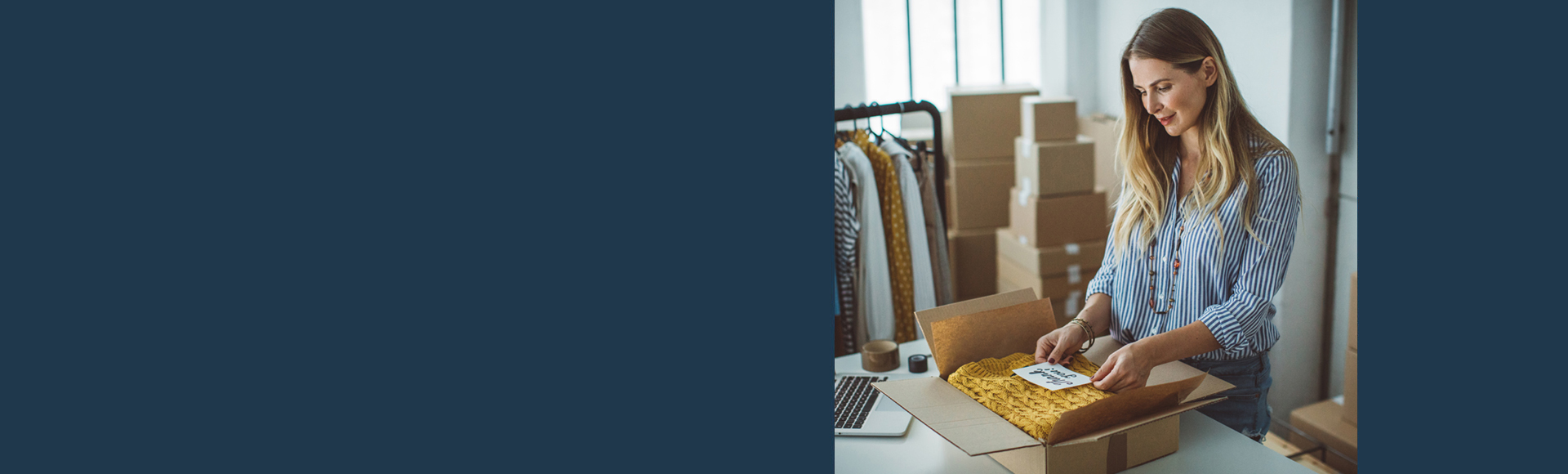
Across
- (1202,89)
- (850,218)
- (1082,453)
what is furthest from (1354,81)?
(1082,453)

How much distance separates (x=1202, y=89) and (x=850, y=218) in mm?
1318

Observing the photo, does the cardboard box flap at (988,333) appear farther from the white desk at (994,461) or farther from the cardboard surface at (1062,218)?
the cardboard surface at (1062,218)

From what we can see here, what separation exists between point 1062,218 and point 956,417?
214 cm

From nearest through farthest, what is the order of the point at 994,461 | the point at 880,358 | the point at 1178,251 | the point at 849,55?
the point at 994,461, the point at 1178,251, the point at 880,358, the point at 849,55

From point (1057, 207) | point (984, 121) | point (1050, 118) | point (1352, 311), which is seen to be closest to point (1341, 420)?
point (1352, 311)

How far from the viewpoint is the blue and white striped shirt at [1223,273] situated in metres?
1.31

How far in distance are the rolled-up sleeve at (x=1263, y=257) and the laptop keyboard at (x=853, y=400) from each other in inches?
18.8

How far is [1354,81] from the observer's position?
284cm

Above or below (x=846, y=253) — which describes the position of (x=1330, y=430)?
below

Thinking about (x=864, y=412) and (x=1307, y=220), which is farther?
(x=1307, y=220)

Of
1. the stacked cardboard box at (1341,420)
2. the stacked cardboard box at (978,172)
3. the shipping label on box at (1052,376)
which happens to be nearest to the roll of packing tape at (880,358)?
the shipping label on box at (1052,376)

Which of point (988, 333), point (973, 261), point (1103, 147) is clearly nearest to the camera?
point (988, 333)

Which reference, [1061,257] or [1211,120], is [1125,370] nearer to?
[1211,120]

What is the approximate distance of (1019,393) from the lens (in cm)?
117
